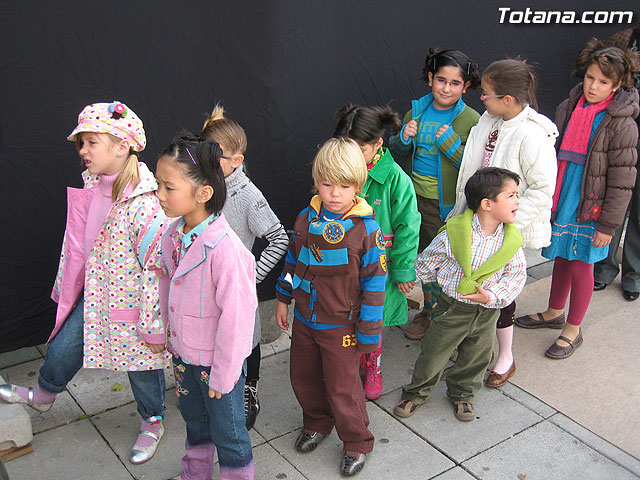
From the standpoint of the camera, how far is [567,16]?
584cm

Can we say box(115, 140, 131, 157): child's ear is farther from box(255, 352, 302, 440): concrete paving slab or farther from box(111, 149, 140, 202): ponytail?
box(255, 352, 302, 440): concrete paving slab

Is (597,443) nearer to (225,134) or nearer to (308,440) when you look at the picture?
(308,440)

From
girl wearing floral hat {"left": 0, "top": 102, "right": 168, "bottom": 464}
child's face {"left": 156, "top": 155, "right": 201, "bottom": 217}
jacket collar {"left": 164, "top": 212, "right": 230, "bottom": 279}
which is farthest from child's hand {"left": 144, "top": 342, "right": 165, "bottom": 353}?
child's face {"left": 156, "top": 155, "right": 201, "bottom": 217}

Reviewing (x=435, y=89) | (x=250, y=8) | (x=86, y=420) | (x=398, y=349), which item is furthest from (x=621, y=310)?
(x=86, y=420)

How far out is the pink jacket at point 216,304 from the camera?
8.86ft

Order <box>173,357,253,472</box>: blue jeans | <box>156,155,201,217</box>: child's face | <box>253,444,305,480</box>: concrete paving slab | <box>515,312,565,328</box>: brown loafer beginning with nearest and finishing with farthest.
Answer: <box>156,155,201,217</box>: child's face
<box>173,357,253,472</box>: blue jeans
<box>253,444,305,480</box>: concrete paving slab
<box>515,312,565,328</box>: brown loafer

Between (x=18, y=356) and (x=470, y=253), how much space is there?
2.90 meters

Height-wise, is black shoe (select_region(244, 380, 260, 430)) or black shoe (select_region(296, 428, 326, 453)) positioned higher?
black shoe (select_region(244, 380, 260, 430))

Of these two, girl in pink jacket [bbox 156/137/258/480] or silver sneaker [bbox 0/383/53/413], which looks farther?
silver sneaker [bbox 0/383/53/413]

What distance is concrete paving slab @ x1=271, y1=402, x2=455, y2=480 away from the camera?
11.2 ft

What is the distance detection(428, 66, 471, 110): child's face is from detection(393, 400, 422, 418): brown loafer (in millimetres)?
1862

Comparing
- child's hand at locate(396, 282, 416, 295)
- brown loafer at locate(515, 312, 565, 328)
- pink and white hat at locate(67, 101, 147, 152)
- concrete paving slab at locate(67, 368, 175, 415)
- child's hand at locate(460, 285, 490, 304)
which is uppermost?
pink and white hat at locate(67, 101, 147, 152)

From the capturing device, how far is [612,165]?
417cm


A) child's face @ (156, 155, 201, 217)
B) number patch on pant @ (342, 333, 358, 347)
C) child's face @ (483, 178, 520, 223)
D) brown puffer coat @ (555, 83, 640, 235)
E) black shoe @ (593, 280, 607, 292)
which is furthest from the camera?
black shoe @ (593, 280, 607, 292)
